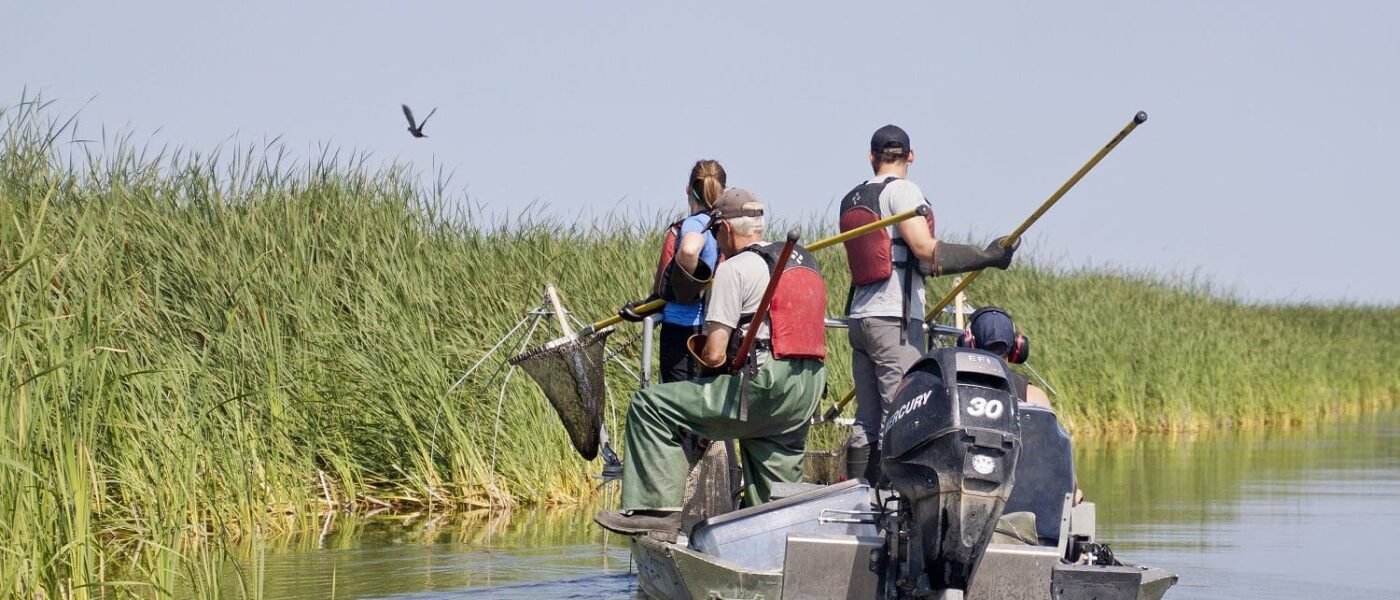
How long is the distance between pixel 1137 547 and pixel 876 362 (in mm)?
2908

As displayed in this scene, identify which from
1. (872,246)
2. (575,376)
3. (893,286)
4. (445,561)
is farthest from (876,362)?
(445,561)

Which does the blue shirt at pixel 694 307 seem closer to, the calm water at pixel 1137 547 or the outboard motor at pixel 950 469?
the calm water at pixel 1137 547

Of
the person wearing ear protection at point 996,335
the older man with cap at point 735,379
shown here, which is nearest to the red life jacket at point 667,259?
the older man with cap at point 735,379

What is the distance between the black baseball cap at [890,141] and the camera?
7.48m

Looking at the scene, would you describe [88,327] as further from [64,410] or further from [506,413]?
[506,413]

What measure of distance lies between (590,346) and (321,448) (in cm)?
331

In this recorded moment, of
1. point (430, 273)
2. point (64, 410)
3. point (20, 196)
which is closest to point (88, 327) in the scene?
point (64, 410)

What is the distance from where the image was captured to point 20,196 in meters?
8.98

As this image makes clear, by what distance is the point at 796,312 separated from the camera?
262 inches

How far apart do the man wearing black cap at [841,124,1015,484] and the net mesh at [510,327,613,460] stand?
46.3 inches

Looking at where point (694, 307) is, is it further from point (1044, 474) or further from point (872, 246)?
point (1044, 474)

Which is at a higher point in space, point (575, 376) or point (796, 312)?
point (796, 312)

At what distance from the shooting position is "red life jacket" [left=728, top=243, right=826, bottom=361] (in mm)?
6625

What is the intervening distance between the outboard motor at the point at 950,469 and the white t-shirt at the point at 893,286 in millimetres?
1734
